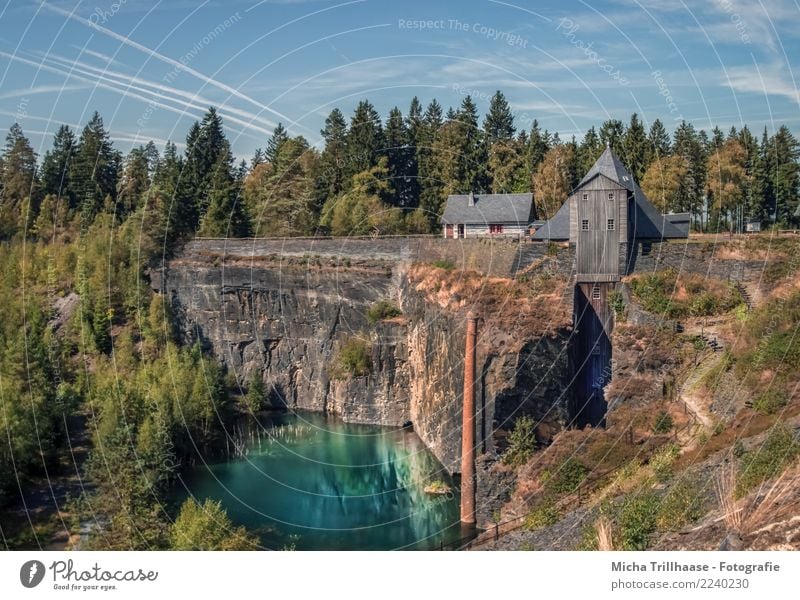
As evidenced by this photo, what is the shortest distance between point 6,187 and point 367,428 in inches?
1311

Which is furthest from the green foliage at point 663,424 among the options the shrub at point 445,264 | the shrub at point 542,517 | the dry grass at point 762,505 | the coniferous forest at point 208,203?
the coniferous forest at point 208,203

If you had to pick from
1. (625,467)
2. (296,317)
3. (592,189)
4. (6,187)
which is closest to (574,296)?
(592,189)

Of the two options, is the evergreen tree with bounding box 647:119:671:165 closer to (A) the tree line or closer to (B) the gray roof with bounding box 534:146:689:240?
(A) the tree line

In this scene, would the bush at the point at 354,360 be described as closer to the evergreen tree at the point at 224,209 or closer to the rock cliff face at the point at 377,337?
the rock cliff face at the point at 377,337

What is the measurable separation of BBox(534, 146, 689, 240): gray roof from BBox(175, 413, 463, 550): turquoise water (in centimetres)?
1209

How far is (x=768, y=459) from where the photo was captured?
73.2 ft

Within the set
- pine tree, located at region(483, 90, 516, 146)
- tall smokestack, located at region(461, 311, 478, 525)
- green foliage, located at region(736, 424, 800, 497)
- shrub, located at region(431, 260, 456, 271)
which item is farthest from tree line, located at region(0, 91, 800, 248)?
green foliage, located at region(736, 424, 800, 497)

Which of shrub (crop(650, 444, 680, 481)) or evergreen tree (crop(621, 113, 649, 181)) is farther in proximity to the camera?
evergreen tree (crop(621, 113, 649, 181))

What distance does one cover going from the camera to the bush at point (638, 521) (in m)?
21.7

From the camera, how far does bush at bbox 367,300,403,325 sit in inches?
2005

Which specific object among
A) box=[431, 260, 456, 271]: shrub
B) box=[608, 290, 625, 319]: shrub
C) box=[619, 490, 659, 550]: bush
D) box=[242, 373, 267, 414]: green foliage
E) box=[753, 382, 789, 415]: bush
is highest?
box=[431, 260, 456, 271]: shrub

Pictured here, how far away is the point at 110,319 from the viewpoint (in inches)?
Answer: 2114

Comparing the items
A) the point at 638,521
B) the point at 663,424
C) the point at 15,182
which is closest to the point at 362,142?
the point at 15,182

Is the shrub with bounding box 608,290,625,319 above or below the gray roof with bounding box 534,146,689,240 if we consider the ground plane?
below
